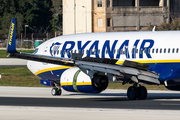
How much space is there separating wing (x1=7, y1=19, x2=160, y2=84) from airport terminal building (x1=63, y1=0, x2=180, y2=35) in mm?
72975

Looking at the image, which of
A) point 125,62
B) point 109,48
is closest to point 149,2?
point 109,48

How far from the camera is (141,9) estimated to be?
321 ft

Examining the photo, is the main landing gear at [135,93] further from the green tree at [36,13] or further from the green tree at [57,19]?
the green tree at [36,13]

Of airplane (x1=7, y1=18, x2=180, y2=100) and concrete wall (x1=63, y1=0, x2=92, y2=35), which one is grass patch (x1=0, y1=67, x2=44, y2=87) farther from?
concrete wall (x1=63, y1=0, x2=92, y2=35)

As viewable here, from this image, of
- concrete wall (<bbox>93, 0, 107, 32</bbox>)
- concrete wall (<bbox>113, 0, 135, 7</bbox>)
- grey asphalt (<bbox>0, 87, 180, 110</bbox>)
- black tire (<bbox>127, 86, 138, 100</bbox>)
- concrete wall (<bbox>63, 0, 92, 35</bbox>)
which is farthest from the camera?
concrete wall (<bbox>113, 0, 135, 7</bbox>)

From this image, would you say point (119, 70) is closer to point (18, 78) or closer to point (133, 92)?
point (133, 92)

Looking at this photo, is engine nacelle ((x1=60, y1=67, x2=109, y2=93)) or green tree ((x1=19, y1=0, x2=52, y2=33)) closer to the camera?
engine nacelle ((x1=60, y1=67, x2=109, y2=93))

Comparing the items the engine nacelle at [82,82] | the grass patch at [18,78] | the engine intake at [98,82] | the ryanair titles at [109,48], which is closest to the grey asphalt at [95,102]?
the engine nacelle at [82,82]

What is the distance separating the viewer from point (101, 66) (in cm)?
2227

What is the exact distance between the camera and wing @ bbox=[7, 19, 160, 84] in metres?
21.2

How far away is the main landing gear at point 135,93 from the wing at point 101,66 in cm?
63

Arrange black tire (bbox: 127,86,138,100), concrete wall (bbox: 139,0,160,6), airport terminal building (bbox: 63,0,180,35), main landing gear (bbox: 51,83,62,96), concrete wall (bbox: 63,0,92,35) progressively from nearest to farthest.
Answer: black tire (bbox: 127,86,138,100)
main landing gear (bbox: 51,83,62,96)
concrete wall (bbox: 63,0,92,35)
airport terminal building (bbox: 63,0,180,35)
concrete wall (bbox: 139,0,160,6)

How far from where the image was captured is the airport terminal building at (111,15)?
9681cm

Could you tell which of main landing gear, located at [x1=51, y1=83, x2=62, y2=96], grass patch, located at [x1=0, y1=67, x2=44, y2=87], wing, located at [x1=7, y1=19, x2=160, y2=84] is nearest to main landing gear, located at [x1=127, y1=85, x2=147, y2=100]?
wing, located at [x1=7, y1=19, x2=160, y2=84]
